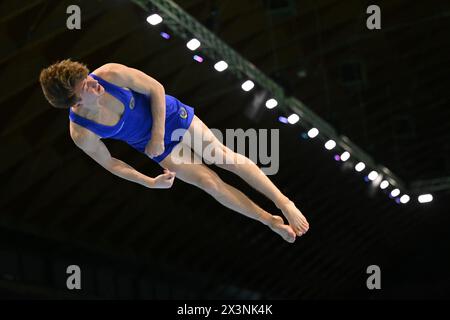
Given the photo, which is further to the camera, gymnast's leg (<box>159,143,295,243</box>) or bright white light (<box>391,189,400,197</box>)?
bright white light (<box>391,189,400,197</box>)

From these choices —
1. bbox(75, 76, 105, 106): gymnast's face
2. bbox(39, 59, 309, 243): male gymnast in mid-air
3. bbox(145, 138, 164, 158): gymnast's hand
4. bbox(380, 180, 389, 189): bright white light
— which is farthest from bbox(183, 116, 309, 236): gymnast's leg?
bbox(380, 180, 389, 189): bright white light

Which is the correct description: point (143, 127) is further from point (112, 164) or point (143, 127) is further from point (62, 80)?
point (62, 80)

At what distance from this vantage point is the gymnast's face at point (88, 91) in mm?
6328

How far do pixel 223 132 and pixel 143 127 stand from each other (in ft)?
45.6

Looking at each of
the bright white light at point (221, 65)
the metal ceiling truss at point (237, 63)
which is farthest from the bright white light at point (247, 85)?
the bright white light at point (221, 65)

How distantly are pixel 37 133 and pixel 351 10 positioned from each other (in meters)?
6.81

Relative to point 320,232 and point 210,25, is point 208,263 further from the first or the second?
point 210,25

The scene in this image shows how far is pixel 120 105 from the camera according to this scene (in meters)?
6.81

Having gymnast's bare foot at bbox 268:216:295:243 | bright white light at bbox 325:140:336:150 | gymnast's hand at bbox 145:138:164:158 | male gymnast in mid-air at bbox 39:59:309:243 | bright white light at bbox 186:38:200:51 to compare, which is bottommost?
gymnast's bare foot at bbox 268:216:295:243

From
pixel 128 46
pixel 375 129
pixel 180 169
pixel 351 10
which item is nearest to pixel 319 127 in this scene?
pixel 351 10

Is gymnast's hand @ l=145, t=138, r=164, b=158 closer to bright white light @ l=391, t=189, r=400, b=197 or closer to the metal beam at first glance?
the metal beam

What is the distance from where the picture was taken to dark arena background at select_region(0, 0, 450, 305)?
15328 mm

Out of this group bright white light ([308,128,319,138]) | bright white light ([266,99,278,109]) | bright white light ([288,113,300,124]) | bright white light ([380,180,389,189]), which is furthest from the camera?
bright white light ([380,180,389,189])

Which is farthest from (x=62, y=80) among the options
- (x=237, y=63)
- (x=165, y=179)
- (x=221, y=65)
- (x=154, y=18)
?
(x=237, y=63)
